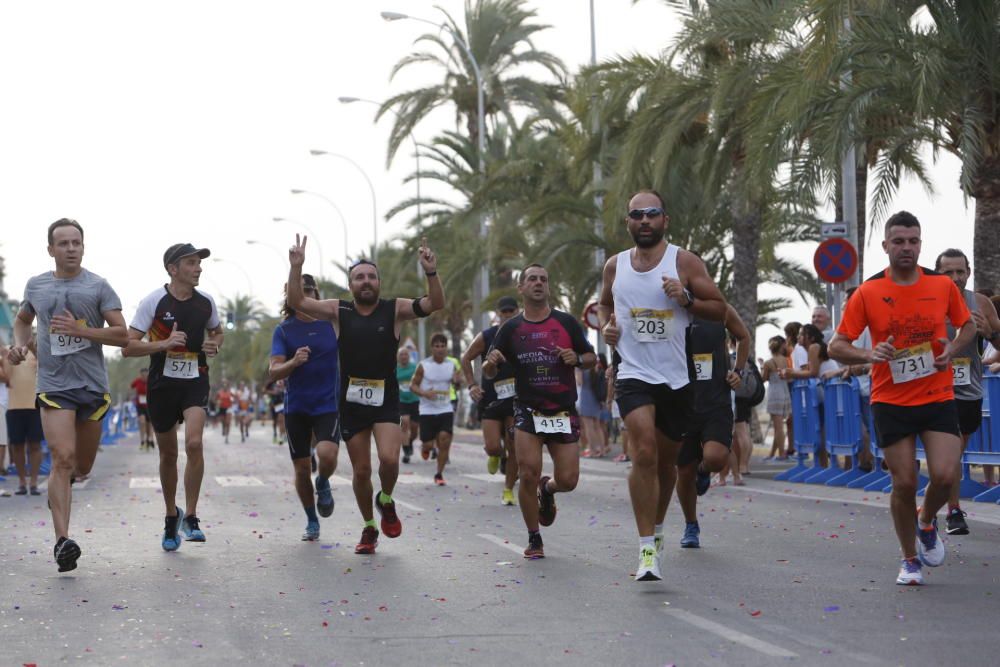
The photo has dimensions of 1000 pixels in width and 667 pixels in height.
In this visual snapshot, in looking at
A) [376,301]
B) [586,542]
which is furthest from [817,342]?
[376,301]

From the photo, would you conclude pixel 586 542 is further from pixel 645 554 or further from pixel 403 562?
pixel 645 554

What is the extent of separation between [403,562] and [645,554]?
202 centimetres

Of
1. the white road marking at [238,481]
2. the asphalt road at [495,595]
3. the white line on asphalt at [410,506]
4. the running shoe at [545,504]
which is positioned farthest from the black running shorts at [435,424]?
the running shoe at [545,504]

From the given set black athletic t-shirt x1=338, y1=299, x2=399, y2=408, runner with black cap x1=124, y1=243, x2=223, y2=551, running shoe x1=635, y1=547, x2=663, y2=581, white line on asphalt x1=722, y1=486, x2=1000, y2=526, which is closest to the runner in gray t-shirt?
runner with black cap x1=124, y1=243, x2=223, y2=551

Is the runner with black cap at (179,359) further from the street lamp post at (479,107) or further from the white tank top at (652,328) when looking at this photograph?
the street lamp post at (479,107)

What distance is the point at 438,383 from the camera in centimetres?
2123

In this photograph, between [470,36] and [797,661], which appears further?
[470,36]

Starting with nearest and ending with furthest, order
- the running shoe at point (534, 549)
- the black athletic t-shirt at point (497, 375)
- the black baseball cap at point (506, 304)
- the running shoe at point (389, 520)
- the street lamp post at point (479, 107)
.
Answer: the running shoe at point (534, 549) → the running shoe at point (389, 520) → the black athletic t-shirt at point (497, 375) → the black baseball cap at point (506, 304) → the street lamp post at point (479, 107)

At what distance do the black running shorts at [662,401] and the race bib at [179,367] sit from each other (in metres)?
3.29

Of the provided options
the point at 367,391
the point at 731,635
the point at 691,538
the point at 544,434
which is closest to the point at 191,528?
the point at 367,391

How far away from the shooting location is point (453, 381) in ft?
70.4

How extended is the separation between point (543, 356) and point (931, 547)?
2932 millimetres

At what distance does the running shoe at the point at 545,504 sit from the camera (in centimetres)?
1045

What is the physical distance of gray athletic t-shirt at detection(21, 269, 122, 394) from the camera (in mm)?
9727
